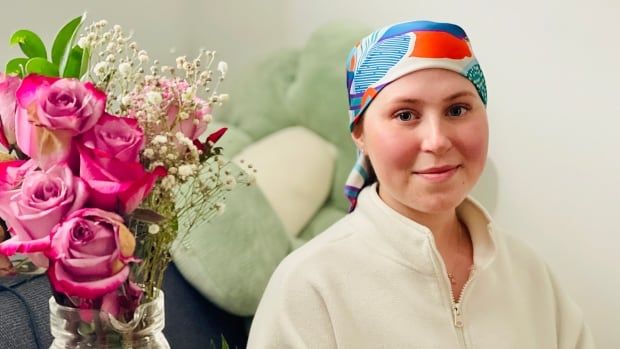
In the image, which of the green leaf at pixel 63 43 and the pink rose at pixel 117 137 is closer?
the pink rose at pixel 117 137

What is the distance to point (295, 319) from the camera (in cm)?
135

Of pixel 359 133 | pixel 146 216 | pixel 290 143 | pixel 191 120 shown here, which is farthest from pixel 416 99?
pixel 290 143

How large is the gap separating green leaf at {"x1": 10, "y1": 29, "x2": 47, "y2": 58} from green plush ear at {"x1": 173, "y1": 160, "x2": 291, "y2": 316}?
2.32 feet

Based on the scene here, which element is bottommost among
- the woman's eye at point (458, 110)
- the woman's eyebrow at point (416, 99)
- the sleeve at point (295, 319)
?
the sleeve at point (295, 319)

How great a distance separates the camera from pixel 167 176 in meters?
0.98

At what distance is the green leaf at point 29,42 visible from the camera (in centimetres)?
102

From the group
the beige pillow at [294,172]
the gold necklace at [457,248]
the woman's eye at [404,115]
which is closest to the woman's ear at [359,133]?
the woman's eye at [404,115]

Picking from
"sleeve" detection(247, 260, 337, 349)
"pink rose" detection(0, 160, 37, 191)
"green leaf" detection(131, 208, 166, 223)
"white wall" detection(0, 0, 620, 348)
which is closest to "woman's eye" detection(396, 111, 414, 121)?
"sleeve" detection(247, 260, 337, 349)

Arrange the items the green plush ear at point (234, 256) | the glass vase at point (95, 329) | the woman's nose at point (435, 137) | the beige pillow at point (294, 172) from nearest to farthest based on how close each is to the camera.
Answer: the glass vase at point (95, 329), the woman's nose at point (435, 137), the green plush ear at point (234, 256), the beige pillow at point (294, 172)

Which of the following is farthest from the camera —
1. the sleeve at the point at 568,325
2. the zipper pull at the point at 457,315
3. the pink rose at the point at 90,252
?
the sleeve at the point at 568,325

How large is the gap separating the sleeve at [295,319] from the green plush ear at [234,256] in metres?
0.36

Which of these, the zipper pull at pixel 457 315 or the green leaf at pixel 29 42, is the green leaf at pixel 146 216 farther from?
the zipper pull at pixel 457 315

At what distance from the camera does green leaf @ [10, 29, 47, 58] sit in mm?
1016

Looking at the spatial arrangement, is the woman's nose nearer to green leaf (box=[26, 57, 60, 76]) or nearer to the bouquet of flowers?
the bouquet of flowers
